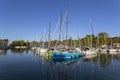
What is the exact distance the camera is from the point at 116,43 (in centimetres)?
15600

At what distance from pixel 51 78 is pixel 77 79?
4.32 metres

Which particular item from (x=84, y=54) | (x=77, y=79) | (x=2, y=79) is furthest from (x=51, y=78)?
(x=84, y=54)

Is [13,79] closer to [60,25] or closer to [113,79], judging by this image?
[113,79]

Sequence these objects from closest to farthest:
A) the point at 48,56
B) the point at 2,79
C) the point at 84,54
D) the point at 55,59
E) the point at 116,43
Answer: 1. the point at 2,79
2. the point at 55,59
3. the point at 48,56
4. the point at 84,54
5. the point at 116,43

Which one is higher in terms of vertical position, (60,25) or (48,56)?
(60,25)

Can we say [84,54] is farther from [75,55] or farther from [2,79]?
[2,79]

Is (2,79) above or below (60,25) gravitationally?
below

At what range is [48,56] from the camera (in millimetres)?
56406

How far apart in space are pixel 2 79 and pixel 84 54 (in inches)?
1968

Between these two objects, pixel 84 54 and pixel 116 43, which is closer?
pixel 84 54

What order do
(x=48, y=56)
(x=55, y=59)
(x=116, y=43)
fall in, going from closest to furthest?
1. (x=55, y=59)
2. (x=48, y=56)
3. (x=116, y=43)

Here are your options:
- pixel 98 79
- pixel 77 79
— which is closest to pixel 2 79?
pixel 77 79

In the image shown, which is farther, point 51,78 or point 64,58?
point 64,58

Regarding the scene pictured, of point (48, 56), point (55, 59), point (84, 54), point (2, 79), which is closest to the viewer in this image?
point (2, 79)
